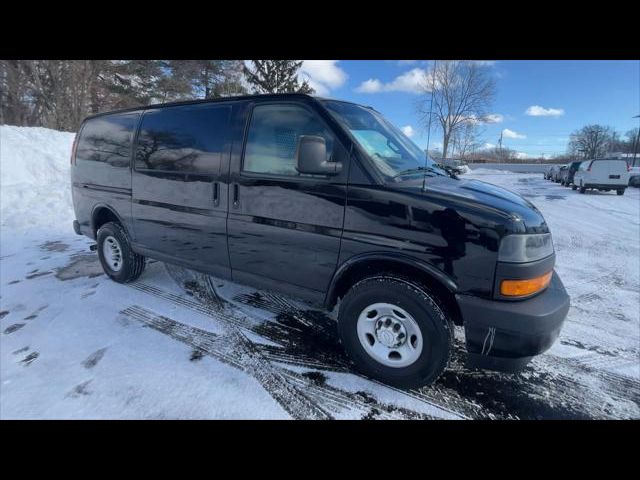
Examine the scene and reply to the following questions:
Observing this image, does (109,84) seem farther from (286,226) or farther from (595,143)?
(595,143)

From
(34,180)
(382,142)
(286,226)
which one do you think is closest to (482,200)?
(382,142)

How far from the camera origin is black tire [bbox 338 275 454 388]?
7.35ft

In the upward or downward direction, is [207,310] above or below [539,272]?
below

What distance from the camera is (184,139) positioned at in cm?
335

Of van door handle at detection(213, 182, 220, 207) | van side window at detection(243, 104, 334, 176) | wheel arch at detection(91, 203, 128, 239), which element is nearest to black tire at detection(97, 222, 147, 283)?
wheel arch at detection(91, 203, 128, 239)

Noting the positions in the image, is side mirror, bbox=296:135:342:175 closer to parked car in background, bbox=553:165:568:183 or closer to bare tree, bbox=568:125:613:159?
parked car in background, bbox=553:165:568:183

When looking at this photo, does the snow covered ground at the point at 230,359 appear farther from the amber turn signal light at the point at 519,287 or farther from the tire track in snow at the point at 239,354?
the amber turn signal light at the point at 519,287

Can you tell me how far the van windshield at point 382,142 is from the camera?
2506 millimetres
